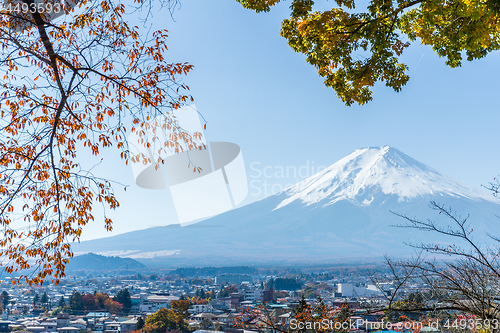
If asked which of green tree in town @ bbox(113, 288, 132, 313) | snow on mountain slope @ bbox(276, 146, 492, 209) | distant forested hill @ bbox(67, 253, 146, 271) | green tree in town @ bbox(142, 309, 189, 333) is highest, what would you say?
snow on mountain slope @ bbox(276, 146, 492, 209)

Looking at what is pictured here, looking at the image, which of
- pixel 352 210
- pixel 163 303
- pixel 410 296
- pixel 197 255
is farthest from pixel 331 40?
pixel 352 210

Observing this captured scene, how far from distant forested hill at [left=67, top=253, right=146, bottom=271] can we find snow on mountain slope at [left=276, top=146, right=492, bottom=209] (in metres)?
48.2

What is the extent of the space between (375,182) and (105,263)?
8607cm

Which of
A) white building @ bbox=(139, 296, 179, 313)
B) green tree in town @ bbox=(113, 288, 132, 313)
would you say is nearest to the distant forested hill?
white building @ bbox=(139, 296, 179, 313)

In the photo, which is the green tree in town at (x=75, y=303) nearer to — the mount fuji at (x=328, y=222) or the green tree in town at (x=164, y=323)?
the green tree in town at (x=164, y=323)

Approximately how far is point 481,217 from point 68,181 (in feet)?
350

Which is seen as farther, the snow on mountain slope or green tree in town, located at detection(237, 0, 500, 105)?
the snow on mountain slope

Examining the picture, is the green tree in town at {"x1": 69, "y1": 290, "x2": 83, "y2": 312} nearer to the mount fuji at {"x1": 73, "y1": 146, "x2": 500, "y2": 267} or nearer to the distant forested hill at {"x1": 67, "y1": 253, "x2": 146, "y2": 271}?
the mount fuji at {"x1": 73, "y1": 146, "x2": 500, "y2": 267}

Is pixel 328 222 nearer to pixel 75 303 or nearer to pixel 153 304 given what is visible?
pixel 153 304

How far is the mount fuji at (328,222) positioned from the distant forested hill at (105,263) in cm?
965

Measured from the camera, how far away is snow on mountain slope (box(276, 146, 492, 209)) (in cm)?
10694

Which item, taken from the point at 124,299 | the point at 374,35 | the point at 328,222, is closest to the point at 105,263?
the point at 328,222

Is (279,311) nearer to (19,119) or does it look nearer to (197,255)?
(19,119)

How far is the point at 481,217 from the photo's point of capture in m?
89.1
